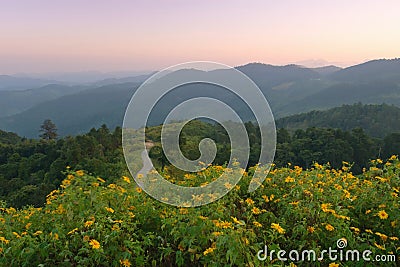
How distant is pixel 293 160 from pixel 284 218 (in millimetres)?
36906

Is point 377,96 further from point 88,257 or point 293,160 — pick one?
point 88,257

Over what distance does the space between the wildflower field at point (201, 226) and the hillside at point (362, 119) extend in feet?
222

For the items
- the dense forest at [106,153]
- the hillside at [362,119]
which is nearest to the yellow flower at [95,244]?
the dense forest at [106,153]

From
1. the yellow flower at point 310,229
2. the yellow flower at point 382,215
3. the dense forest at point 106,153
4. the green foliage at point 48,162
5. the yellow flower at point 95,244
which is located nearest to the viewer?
the yellow flower at point 95,244

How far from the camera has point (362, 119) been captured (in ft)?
229

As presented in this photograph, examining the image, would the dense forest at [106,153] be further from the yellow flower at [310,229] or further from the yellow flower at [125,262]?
the yellow flower at [125,262]

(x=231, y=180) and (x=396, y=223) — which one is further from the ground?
(x=231, y=180)

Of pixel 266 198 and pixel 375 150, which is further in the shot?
pixel 375 150

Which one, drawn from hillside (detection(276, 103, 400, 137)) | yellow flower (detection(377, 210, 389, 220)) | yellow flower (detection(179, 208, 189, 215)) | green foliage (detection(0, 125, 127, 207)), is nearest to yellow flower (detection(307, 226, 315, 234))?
yellow flower (detection(377, 210, 389, 220))

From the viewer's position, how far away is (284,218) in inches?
134

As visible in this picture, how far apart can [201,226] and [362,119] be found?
75616 mm

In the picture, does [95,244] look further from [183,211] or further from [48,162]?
[48,162]

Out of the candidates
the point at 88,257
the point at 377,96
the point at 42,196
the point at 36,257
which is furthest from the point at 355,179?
the point at 377,96

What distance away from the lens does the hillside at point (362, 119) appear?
6588 centimetres
